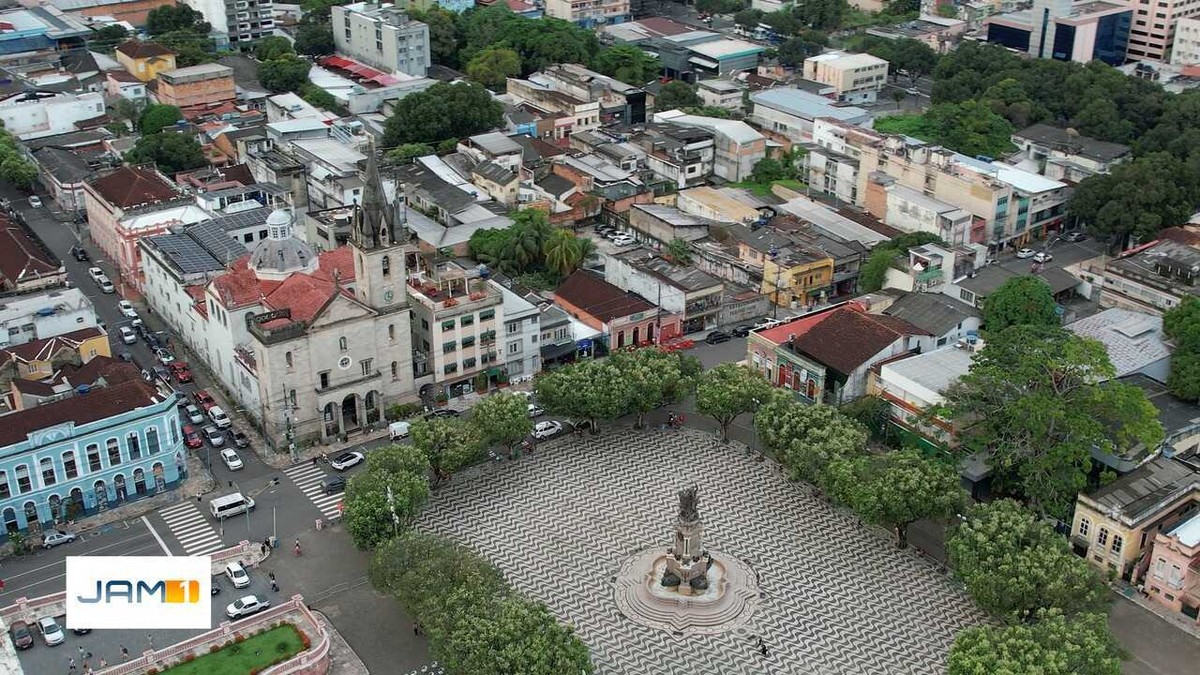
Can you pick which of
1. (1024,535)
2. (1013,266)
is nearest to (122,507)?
(1024,535)

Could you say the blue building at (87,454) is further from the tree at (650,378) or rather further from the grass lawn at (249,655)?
the tree at (650,378)

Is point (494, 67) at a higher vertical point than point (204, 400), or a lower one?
higher

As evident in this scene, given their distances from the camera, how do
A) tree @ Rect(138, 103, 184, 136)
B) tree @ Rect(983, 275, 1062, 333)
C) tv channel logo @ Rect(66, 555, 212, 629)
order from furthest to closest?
tree @ Rect(138, 103, 184, 136), tree @ Rect(983, 275, 1062, 333), tv channel logo @ Rect(66, 555, 212, 629)

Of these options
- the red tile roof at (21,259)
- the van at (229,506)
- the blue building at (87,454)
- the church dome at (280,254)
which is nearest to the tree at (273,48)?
the red tile roof at (21,259)

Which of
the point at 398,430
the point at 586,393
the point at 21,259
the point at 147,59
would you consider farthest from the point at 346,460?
the point at 147,59

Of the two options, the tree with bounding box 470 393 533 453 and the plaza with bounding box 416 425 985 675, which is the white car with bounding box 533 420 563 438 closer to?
the plaza with bounding box 416 425 985 675

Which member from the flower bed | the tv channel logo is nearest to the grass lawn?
the flower bed

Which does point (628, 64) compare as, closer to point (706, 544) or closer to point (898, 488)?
point (706, 544)
